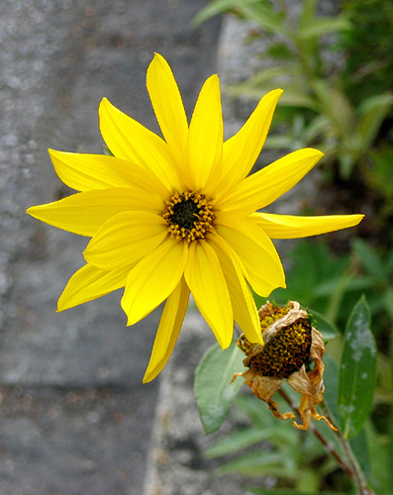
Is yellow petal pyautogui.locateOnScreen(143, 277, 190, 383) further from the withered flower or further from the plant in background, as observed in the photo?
the plant in background

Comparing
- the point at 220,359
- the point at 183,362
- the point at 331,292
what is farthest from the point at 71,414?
the point at 220,359

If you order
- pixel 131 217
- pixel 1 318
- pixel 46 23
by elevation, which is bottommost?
pixel 131 217

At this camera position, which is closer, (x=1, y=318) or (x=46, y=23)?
(x=46, y=23)

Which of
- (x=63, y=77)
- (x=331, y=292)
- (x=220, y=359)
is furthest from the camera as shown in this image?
(x=63, y=77)

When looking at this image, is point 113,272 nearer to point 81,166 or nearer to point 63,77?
point 81,166

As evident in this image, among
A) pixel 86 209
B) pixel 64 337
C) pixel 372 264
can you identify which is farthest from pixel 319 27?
pixel 64 337

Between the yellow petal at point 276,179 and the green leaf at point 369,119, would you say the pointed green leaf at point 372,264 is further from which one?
the yellow petal at point 276,179

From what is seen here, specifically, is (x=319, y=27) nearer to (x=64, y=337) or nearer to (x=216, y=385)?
(x=216, y=385)
